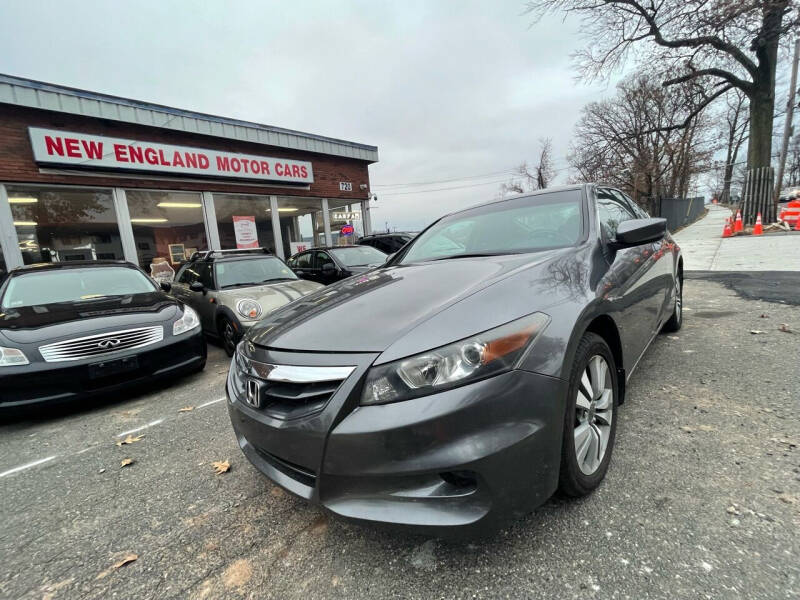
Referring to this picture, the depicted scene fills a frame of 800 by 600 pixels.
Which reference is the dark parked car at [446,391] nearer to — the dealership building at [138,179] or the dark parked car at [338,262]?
the dark parked car at [338,262]

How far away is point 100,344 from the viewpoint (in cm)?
331

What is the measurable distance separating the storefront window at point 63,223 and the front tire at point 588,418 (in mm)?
11158

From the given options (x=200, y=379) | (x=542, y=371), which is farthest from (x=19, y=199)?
(x=542, y=371)

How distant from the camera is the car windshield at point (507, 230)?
236 centimetres

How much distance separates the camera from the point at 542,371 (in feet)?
4.54

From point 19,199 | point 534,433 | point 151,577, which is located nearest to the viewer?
point 534,433

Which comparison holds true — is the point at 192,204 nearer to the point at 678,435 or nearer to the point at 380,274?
the point at 380,274

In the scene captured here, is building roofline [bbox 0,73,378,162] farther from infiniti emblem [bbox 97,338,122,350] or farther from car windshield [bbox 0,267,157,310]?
infiniti emblem [bbox 97,338,122,350]

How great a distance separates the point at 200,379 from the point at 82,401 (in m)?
1.06

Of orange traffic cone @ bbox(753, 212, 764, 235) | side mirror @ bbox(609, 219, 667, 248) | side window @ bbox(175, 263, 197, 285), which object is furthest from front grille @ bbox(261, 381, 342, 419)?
orange traffic cone @ bbox(753, 212, 764, 235)

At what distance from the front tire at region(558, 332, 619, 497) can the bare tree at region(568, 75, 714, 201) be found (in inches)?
962

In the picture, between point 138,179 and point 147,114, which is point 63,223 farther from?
point 147,114

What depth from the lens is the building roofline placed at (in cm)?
795

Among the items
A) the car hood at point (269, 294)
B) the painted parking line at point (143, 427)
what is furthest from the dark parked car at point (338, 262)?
the painted parking line at point (143, 427)
